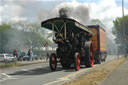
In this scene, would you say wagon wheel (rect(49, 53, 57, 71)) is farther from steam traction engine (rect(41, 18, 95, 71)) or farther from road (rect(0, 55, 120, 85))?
road (rect(0, 55, 120, 85))

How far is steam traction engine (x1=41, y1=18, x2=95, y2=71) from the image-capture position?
594 inches

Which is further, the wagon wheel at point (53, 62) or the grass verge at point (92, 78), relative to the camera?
the wagon wheel at point (53, 62)

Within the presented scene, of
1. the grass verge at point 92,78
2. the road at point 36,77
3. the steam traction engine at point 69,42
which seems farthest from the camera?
the steam traction engine at point 69,42

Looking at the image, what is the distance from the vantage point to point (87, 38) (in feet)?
60.4

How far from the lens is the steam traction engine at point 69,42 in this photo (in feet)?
49.5

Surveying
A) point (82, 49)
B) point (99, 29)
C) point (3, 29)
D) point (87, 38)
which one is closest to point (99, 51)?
point (99, 29)

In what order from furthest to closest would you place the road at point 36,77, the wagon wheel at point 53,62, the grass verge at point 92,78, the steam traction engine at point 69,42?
the wagon wheel at point 53,62, the steam traction engine at point 69,42, the road at point 36,77, the grass verge at point 92,78

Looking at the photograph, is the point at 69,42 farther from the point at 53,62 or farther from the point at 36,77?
the point at 36,77

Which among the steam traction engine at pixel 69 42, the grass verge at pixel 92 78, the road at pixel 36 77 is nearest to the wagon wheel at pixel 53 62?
the steam traction engine at pixel 69 42

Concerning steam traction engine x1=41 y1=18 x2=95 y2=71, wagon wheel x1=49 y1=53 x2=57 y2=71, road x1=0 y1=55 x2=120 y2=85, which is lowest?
road x1=0 y1=55 x2=120 y2=85

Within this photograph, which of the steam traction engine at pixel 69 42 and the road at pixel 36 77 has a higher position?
the steam traction engine at pixel 69 42

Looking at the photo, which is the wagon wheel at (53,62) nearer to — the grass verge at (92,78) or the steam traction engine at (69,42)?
the steam traction engine at (69,42)

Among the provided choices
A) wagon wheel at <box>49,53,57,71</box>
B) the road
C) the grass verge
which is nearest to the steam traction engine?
wagon wheel at <box>49,53,57,71</box>

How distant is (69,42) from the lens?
16.0 m
